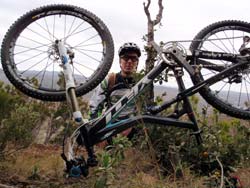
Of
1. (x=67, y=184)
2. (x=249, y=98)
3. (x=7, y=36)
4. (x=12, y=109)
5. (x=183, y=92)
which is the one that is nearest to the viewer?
(x=67, y=184)

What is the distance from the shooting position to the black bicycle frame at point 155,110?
4.61m

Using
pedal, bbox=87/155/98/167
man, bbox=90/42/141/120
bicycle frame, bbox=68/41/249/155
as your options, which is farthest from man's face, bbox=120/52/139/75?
pedal, bbox=87/155/98/167

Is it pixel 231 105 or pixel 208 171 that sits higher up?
pixel 231 105

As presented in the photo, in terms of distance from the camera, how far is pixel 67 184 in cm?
408

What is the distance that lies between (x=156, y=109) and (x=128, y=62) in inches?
33.2

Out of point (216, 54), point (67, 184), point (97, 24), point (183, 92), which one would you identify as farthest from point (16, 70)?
point (216, 54)

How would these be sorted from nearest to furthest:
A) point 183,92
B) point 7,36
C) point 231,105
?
point 7,36 → point 183,92 → point 231,105

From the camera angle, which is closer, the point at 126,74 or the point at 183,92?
the point at 183,92

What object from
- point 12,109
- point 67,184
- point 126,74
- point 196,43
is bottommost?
point 67,184

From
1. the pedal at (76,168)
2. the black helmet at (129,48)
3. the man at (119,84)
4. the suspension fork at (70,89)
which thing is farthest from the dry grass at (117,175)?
the black helmet at (129,48)

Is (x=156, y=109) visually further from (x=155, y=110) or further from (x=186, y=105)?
(x=186, y=105)

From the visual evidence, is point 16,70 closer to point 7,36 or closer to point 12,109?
point 7,36

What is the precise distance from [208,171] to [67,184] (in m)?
1.48

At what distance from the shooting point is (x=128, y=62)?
5.31m
